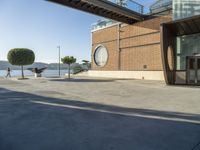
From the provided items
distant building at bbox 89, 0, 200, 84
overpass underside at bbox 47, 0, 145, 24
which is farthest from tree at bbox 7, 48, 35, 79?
distant building at bbox 89, 0, 200, 84

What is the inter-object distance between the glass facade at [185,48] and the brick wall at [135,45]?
346cm

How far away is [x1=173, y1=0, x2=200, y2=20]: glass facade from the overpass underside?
745 cm

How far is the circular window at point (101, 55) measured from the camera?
31109 millimetres

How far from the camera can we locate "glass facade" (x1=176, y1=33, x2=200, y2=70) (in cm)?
1802

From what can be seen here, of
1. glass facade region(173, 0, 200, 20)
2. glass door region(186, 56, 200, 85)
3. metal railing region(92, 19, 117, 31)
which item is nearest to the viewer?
glass facade region(173, 0, 200, 20)

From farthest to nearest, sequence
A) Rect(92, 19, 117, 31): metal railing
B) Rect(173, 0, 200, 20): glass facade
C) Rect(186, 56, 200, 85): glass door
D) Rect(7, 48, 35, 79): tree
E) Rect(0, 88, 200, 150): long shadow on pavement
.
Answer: Rect(92, 19, 117, 31): metal railing → Rect(7, 48, 35, 79): tree → Rect(186, 56, 200, 85): glass door → Rect(173, 0, 200, 20): glass facade → Rect(0, 88, 200, 150): long shadow on pavement

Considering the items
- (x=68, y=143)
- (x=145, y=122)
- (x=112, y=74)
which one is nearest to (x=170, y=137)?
(x=145, y=122)

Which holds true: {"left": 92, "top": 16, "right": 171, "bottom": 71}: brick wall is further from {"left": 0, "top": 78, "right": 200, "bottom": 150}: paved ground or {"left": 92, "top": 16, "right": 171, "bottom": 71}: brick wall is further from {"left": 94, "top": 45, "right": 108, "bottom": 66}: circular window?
{"left": 0, "top": 78, "right": 200, "bottom": 150}: paved ground

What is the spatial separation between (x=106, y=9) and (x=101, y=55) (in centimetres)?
1027

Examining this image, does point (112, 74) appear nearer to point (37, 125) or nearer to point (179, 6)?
point (179, 6)

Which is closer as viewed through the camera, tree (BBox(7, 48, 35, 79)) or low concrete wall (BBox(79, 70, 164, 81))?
low concrete wall (BBox(79, 70, 164, 81))

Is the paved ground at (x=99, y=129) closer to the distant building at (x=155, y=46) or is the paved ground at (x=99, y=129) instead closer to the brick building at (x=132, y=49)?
the distant building at (x=155, y=46)

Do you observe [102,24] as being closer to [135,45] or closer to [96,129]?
[135,45]

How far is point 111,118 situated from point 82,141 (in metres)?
2.07
